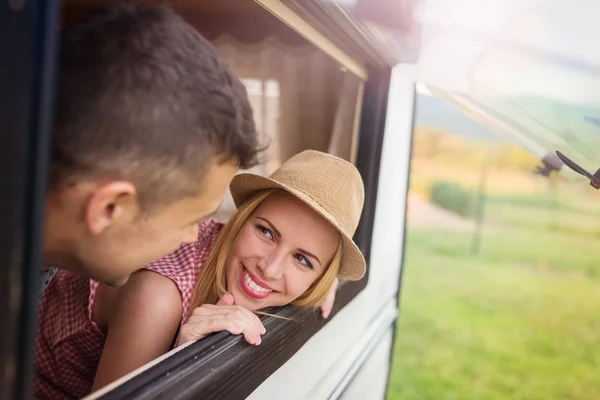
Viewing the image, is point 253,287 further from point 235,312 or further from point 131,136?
point 131,136

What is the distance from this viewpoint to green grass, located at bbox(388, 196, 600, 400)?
5586mm

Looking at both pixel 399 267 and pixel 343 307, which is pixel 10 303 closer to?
pixel 343 307

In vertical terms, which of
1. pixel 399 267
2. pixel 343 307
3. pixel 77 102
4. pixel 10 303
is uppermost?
pixel 77 102

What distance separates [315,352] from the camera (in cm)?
202

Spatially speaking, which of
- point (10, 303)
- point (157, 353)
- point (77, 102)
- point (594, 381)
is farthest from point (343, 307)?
point (594, 381)

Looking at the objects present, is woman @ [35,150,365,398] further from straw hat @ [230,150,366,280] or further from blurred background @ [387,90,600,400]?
blurred background @ [387,90,600,400]

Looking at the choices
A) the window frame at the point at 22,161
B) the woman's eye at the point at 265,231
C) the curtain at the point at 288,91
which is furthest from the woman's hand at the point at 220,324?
the curtain at the point at 288,91

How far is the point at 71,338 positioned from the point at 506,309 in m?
7.16

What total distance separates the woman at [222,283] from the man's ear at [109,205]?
0.56m

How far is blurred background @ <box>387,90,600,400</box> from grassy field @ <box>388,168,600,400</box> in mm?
17

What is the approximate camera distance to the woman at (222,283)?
4.56 feet

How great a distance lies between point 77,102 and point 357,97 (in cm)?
217

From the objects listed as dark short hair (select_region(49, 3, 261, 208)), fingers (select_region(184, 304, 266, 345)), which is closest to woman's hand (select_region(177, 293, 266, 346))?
fingers (select_region(184, 304, 266, 345))

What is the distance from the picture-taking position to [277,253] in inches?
64.3
